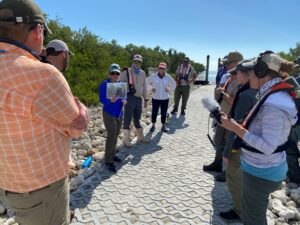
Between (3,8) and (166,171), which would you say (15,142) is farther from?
(166,171)

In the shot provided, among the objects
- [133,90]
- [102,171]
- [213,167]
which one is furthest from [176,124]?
[102,171]

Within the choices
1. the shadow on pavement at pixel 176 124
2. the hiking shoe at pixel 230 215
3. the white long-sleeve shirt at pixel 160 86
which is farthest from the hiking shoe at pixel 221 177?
the white long-sleeve shirt at pixel 160 86

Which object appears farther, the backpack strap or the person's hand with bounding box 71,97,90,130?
the backpack strap

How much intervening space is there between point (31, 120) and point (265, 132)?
1.96 meters

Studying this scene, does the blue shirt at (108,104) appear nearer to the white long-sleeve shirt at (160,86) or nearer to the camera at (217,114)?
the camera at (217,114)

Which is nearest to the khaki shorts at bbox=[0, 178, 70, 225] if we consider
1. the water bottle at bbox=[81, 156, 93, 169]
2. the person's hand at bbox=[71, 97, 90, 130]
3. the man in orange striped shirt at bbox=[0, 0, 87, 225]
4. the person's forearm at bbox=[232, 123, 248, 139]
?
the man in orange striped shirt at bbox=[0, 0, 87, 225]

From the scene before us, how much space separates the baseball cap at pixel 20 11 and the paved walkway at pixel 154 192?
2.89m

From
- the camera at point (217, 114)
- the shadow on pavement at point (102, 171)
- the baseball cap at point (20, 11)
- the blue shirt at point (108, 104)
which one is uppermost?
the baseball cap at point (20, 11)

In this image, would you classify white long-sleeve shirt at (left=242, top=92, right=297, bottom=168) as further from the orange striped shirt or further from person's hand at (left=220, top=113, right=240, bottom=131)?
the orange striped shirt

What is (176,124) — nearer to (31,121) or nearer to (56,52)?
(56,52)

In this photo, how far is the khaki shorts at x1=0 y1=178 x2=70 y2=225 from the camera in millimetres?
2014

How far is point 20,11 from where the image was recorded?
1.79 meters

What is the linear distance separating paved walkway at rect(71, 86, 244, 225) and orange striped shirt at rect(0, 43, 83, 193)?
6.86ft

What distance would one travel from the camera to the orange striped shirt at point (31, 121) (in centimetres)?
175
